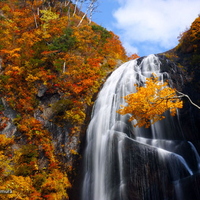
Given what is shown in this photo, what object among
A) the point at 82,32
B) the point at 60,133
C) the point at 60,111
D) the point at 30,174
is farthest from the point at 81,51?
the point at 30,174

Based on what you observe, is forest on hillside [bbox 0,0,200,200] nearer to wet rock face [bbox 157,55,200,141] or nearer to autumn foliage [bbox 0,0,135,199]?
autumn foliage [bbox 0,0,135,199]

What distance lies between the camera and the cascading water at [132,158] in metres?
7.81

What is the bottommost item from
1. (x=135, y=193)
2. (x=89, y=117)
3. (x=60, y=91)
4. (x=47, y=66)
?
(x=135, y=193)

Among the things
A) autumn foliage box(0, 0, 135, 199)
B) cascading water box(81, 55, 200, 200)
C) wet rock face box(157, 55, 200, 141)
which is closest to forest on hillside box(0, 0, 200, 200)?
autumn foliage box(0, 0, 135, 199)

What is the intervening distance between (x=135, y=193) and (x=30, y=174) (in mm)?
6163

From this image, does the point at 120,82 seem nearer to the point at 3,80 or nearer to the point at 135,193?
the point at 135,193

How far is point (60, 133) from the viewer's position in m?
11.7

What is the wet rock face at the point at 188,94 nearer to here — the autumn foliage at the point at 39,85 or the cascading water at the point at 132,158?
the cascading water at the point at 132,158

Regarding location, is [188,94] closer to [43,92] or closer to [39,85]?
[43,92]

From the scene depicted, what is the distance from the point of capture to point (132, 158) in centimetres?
857

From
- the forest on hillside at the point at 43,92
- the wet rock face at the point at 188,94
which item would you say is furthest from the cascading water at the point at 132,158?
the forest on hillside at the point at 43,92

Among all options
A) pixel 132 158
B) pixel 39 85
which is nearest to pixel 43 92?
pixel 39 85

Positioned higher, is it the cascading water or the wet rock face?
the wet rock face

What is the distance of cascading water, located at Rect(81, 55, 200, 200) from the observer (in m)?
7.81
